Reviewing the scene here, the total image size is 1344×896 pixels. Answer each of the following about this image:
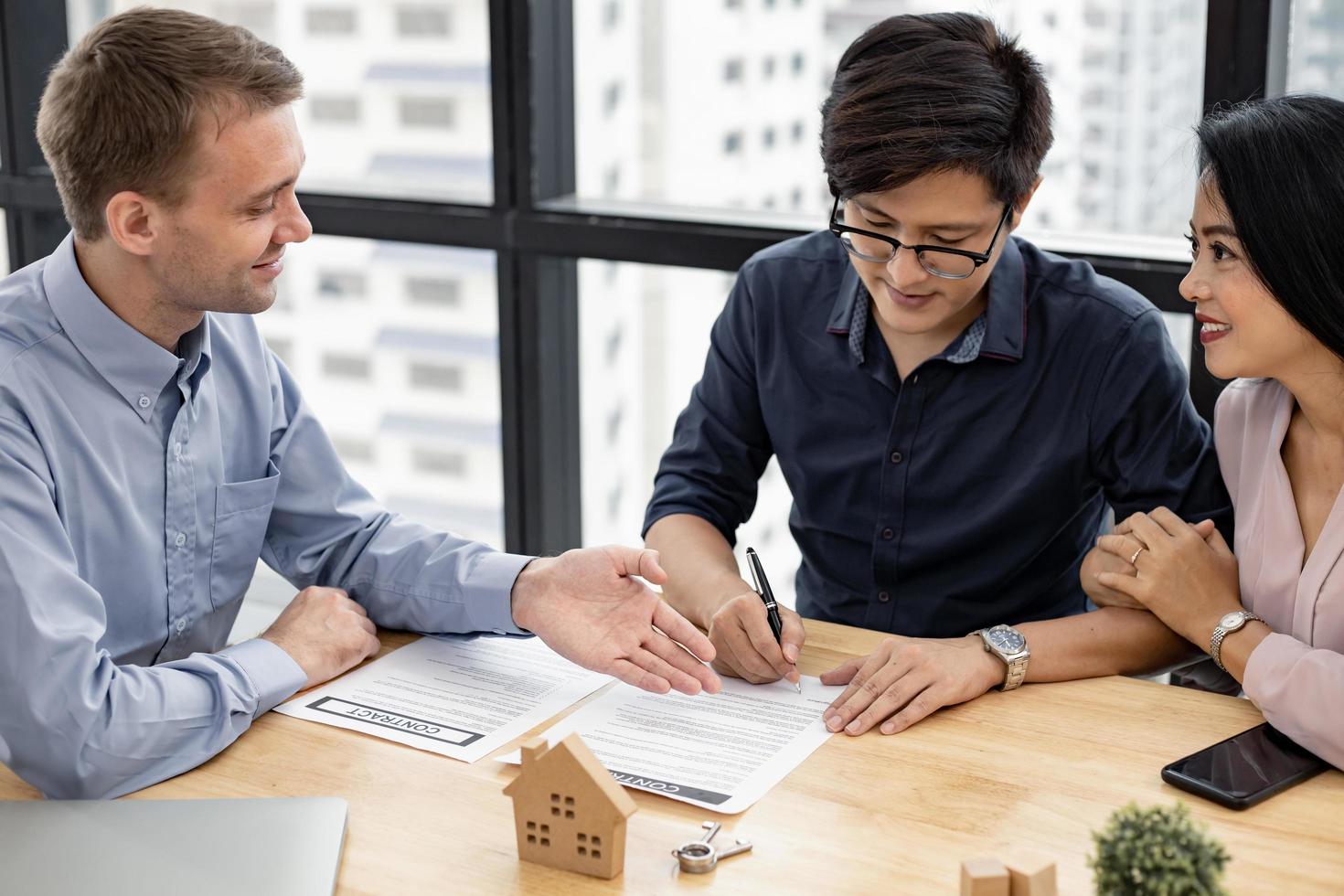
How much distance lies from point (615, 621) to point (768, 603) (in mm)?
192

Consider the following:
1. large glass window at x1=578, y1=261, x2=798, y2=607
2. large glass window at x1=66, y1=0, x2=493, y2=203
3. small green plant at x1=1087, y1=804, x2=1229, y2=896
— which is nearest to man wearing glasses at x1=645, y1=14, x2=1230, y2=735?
small green plant at x1=1087, y1=804, x2=1229, y2=896

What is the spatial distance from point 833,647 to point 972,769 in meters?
0.34

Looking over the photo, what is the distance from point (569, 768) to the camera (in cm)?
127

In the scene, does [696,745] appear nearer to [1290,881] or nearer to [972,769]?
[972,769]

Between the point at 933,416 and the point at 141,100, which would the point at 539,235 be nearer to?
the point at 933,416

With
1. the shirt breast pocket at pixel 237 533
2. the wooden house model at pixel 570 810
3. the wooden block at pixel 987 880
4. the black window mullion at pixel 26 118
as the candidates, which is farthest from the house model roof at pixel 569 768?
the black window mullion at pixel 26 118

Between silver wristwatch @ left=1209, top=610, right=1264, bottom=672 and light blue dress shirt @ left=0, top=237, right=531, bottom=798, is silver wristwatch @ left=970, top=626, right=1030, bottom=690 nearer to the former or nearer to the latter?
silver wristwatch @ left=1209, top=610, right=1264, bottom=672

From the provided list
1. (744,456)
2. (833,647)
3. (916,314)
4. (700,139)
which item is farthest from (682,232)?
(833,647)

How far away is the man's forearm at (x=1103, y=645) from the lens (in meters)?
1.68

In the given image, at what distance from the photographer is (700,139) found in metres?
2.92

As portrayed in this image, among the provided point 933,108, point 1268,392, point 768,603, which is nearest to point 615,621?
point 768,603

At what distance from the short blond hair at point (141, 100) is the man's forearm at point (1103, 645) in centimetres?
115

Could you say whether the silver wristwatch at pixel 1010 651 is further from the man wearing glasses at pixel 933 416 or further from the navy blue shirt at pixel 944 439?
the navy blue shirt at pixel 944 439

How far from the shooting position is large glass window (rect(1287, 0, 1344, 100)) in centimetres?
223
